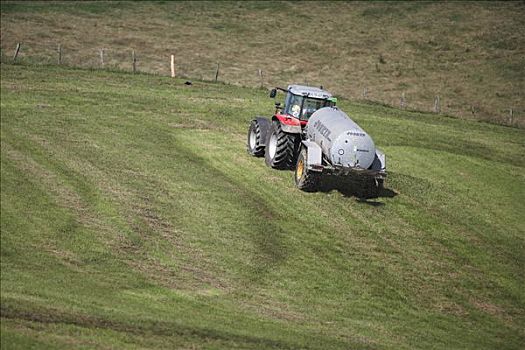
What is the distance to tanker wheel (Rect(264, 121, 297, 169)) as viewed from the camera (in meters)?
34.7

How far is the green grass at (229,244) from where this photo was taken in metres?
21.3

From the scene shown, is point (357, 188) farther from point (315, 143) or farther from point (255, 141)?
point (255, 141)

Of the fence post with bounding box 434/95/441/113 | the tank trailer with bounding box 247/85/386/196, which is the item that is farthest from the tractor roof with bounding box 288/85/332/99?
the fence post with bounding box 434/95/441/113

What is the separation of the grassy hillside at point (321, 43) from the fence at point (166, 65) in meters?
0.15

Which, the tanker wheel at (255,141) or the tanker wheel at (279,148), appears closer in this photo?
the tanker wheel at (279,148)

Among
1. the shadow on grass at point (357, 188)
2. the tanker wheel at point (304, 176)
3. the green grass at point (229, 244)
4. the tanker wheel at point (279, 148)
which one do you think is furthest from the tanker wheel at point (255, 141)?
the tanker wheel at point (304, 176)

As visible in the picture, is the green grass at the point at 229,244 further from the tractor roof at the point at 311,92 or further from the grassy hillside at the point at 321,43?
the grassy hillside at the point at 321,43

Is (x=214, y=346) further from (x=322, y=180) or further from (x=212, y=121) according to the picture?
(x=212, y=121)

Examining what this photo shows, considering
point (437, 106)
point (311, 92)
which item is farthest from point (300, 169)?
point (437, 106)

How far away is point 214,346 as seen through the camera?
19.9 metres

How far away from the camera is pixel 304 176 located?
32625 millimetres

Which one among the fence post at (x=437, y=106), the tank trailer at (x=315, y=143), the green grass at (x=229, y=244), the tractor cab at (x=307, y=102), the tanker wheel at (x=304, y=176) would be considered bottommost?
the green grass at (x=229, y=244)

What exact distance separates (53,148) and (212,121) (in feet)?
36.2

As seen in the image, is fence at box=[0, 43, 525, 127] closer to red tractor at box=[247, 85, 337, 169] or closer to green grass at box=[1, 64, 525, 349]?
green grass at box=[1, 64, 525, 349]
